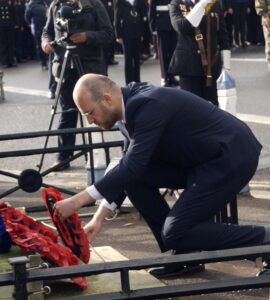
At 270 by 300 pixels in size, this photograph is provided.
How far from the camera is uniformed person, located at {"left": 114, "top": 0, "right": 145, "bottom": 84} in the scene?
1504cm

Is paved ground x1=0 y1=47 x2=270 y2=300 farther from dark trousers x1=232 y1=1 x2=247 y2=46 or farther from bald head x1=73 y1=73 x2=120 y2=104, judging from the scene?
bald head x1=73 y1=73 x2=120 y2=104

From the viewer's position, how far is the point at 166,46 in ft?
51.0

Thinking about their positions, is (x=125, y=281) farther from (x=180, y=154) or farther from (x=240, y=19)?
(x=240, y=19)

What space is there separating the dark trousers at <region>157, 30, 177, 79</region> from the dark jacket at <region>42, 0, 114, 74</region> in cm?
556

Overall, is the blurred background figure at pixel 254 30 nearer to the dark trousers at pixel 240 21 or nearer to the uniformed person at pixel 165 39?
the dark trousers at pixel 240 21

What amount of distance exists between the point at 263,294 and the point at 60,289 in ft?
4.02

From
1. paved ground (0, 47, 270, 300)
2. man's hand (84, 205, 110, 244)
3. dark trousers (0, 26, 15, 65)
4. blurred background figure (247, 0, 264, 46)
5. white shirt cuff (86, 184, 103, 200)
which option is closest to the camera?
white shirt cuff (86, 184, 103, 200)

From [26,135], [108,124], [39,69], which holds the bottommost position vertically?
[39,69]

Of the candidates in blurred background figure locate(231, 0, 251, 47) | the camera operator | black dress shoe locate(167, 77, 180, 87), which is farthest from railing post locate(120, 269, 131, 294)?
blurred background figure locate(231, 0, 251, 47)

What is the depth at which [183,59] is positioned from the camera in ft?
32.3

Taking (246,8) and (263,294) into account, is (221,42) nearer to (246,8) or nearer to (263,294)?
(263,294)

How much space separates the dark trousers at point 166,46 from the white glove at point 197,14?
572 centimetres

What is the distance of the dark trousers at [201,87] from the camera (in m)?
9.97

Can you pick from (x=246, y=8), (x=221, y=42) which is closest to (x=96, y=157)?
(x=221, y=42)
